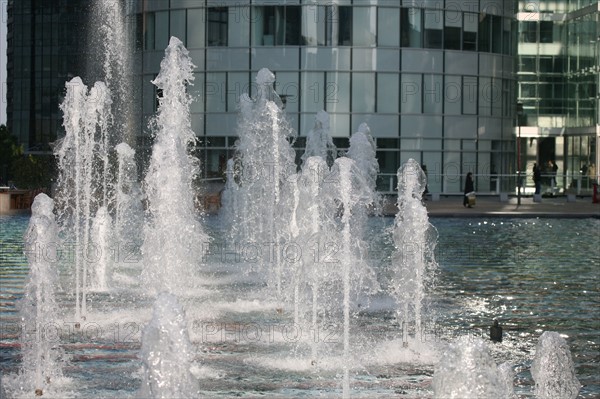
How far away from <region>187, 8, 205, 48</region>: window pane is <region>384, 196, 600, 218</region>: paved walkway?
9852 mm

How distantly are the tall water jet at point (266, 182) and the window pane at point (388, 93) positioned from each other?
1827 centimetres

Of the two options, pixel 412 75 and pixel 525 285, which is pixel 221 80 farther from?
pixel 525 285

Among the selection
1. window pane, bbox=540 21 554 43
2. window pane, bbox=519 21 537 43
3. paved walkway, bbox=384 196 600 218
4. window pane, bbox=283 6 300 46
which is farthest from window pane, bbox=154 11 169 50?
window pane, bbox=540 21 554 43

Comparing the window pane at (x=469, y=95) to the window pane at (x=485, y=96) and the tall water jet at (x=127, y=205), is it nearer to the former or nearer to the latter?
the window pane at (x=485, y=96)

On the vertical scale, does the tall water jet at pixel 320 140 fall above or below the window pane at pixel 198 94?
below

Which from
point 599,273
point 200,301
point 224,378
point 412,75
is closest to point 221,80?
point 412,75

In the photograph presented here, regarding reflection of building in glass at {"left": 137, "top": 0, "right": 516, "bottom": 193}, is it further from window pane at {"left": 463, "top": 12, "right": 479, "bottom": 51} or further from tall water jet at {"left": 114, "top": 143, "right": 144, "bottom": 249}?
tall water jet at {"left": 114, "top": 143, "right": 144, "bottom": 249}

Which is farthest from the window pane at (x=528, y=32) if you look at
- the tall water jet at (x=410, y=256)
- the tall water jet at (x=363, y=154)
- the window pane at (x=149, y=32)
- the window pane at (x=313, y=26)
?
the tall water jet at (x=410, y=256)

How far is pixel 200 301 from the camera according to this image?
15922 millimetres

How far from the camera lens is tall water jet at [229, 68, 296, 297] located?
19.5 metres

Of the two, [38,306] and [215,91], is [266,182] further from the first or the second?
[215,91]

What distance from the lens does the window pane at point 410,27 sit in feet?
156

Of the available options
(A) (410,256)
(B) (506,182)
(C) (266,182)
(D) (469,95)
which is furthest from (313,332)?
(B) (506,182)

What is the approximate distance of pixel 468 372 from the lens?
23.6ft
